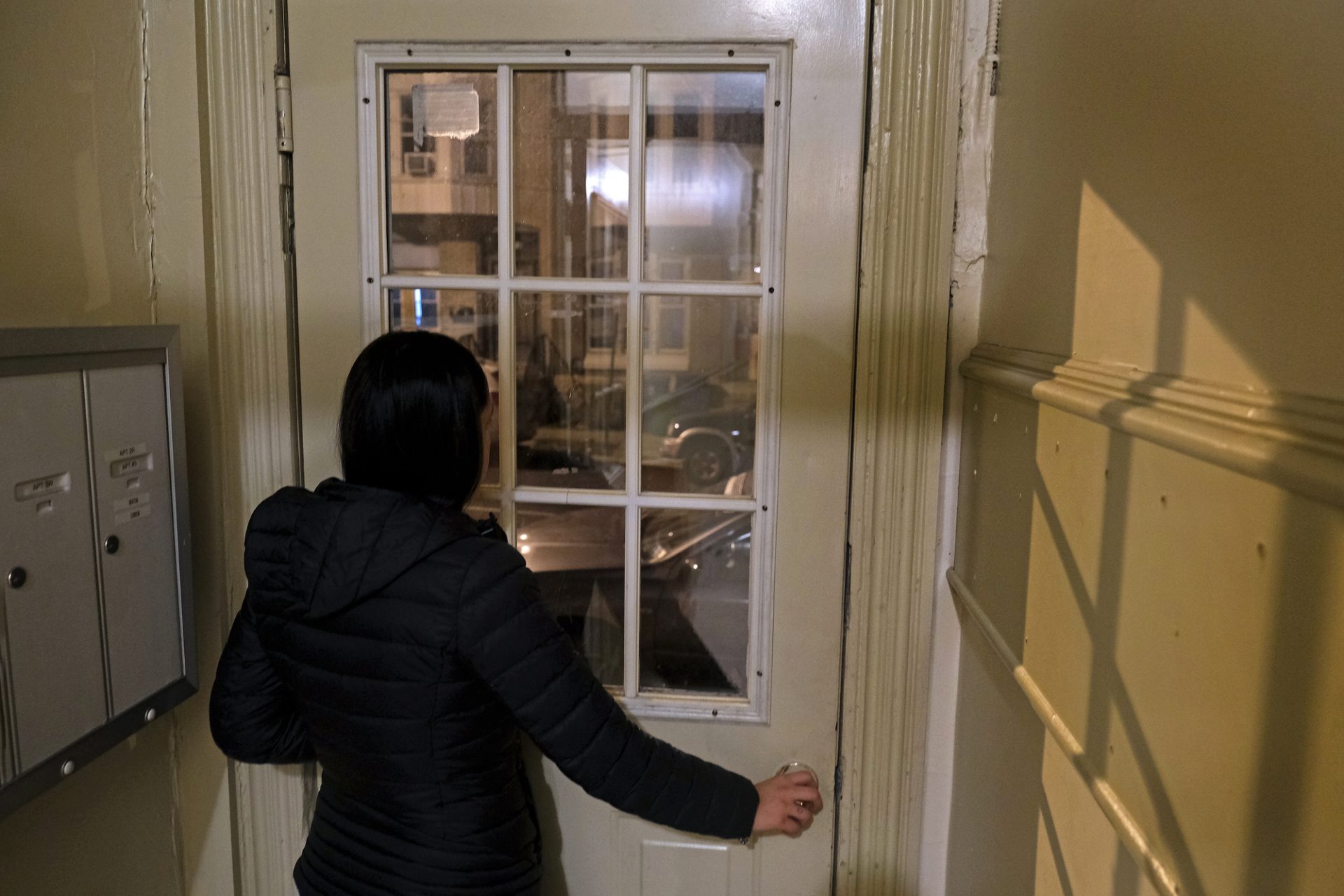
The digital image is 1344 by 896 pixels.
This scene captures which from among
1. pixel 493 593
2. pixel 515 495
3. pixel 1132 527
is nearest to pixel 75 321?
pixel 515 495

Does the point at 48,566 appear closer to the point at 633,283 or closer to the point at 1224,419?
the point at 633,283

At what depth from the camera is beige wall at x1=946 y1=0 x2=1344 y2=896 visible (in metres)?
0.50

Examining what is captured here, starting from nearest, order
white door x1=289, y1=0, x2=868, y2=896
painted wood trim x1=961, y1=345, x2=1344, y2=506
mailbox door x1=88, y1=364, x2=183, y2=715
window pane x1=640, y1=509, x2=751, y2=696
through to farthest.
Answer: painted wood trim x1=961, y1=345, x2=1344, y2=506
mailbox door x1=88, y1=364, x2=183, y2=715
white door x1=289, y1=0, x2=868, y2=896
window pane x1=640, y1=509, x2=751, y2=696

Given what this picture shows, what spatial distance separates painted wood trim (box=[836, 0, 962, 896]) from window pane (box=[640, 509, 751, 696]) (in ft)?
0.59

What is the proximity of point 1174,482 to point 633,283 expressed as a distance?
875 millimetres

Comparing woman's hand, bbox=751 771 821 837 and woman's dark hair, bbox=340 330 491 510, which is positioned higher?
→ woman's dark hair, bbox=340 330 491 510

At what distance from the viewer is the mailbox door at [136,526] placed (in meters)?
1.18

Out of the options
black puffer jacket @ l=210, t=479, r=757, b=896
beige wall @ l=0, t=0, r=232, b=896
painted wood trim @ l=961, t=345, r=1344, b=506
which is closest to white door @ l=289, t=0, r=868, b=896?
beige wall @ l=0, t=0, r=232, b=896

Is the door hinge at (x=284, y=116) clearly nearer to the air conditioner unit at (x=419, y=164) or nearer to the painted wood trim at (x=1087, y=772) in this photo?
the air conditioner unit at (x=419, y=164)

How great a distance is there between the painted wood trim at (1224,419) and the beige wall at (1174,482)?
1 cm

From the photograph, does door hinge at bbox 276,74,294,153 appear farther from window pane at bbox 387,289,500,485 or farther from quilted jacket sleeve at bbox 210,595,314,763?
quilted jacket sleeve at bbox 210,595,314,763

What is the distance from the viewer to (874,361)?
4.28ft

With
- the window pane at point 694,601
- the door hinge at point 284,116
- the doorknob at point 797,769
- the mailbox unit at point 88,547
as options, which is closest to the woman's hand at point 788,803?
the doorknob at point 797,769

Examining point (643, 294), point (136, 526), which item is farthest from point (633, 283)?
point (136, 526)
